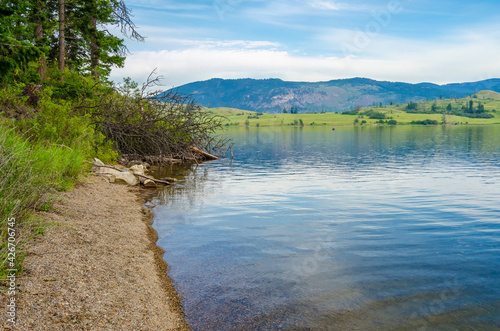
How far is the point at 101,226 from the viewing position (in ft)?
31.7

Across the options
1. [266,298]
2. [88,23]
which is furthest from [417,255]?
[88,23]

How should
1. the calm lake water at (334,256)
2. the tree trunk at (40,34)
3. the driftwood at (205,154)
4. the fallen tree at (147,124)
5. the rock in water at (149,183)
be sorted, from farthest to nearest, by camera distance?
the driftwood at (205,154) → the fallen tree at (147,124) → the tree trunk at (40,34) → the rock in water at (149,183) → the calm lake water at (334,256)

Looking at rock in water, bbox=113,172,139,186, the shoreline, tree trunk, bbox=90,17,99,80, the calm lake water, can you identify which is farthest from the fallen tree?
the shoreline

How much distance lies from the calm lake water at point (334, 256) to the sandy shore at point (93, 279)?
60 centimetres

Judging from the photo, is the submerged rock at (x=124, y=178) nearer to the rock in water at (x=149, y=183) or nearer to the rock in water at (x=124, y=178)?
the rock in water at (x=124, y=178)

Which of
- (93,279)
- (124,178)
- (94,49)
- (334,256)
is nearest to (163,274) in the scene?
(93,279)

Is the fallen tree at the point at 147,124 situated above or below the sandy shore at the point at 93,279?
above

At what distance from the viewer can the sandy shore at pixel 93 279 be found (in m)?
5.16

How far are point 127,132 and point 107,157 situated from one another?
5.93 m

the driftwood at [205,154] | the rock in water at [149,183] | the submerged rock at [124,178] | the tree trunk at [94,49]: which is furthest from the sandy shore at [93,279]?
the driftwood at [205,154]

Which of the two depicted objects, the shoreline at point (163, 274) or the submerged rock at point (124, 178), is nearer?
the shoreline at point (163, 274)

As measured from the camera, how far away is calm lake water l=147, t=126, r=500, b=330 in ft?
22.1

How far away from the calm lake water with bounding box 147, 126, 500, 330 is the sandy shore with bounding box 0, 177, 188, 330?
60 centimetres

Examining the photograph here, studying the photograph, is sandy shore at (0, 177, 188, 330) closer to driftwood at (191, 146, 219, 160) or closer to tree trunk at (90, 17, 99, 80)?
tree trunk at (90, 17, 99, 80)
